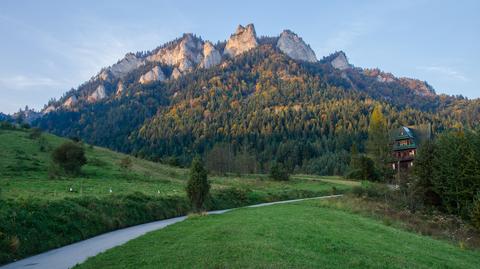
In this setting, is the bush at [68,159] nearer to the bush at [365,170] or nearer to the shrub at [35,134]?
the shrub at [35,134]

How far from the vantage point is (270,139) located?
166 m

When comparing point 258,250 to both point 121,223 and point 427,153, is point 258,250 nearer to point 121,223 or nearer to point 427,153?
point 121,223

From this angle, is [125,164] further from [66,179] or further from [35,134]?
[35,134]

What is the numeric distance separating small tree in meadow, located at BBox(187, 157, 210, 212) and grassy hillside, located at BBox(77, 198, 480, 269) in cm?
785

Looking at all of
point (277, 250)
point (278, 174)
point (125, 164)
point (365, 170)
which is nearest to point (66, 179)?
point (125, 164)

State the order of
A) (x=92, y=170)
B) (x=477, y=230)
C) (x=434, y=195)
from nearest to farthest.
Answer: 1. (x=477, y=230)
2. (x=434, y=195)
3. (x=92, y=170)

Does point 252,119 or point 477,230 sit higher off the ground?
point 252,119

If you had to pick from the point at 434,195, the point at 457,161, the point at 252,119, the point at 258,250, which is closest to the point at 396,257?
the point at 258,250

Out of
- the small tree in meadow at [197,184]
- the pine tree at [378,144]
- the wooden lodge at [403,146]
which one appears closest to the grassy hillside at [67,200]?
the small tree in meadow at [197,184]

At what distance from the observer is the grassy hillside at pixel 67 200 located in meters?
18.7

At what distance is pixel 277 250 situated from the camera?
14.0 metres

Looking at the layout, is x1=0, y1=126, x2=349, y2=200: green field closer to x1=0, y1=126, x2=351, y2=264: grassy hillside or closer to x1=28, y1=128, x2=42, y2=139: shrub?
x1=0, y1=126, x2=351, y2=264: grassy hillside

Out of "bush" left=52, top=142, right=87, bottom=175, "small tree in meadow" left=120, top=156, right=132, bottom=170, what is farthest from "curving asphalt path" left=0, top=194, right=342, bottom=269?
"small tree in meadow" left=120, top=156, right=132, bottom=170

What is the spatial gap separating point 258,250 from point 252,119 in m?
181
